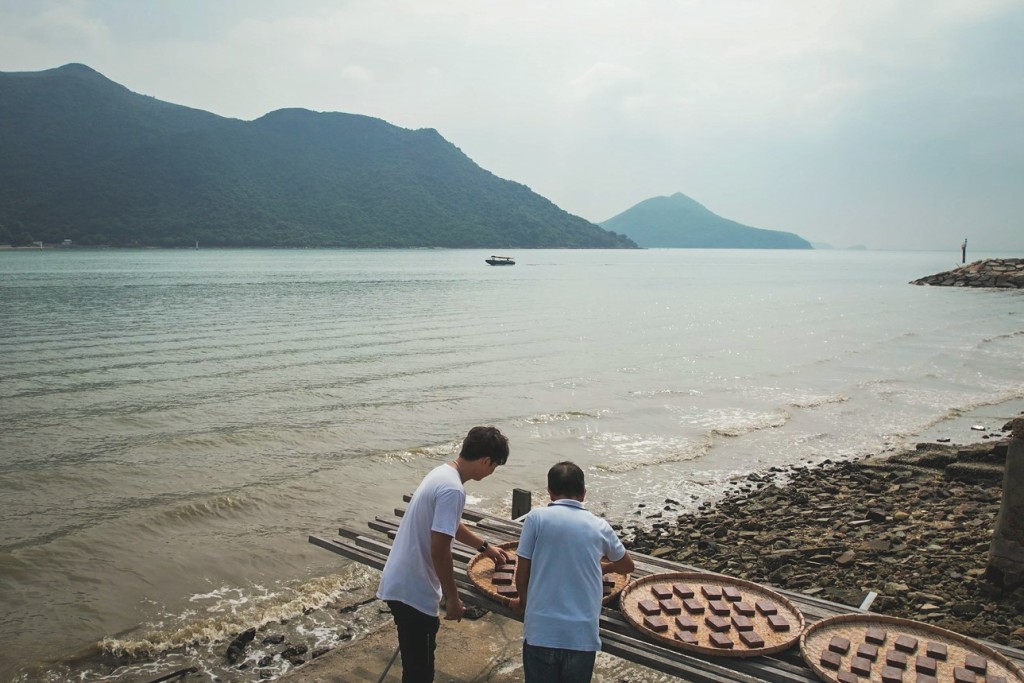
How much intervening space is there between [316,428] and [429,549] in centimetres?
1391

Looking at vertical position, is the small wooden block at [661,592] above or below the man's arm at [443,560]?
below

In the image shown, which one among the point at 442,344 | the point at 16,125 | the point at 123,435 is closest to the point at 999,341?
the point at 442,344

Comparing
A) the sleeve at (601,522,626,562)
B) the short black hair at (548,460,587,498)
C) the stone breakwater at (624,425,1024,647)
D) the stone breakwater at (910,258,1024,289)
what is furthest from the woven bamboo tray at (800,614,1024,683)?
the stone breakwater at (910,258,1024,289)

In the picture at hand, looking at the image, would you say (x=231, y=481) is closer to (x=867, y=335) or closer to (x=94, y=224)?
(x=867, y=335)

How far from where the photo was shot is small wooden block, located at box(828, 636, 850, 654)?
5.09 metres

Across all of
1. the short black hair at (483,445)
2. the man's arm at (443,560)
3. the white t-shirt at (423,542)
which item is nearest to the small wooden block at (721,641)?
the man's arm at (443,560)

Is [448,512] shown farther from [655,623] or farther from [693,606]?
[693,606]

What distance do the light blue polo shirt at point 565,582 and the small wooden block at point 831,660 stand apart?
6.22ft

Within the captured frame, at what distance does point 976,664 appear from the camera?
480 cm

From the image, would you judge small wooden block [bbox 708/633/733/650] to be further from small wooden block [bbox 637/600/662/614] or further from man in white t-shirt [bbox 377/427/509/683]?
man in white t-shirt [bbox 377/427/509/683]

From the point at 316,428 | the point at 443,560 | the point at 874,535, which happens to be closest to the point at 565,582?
the point at 443,560

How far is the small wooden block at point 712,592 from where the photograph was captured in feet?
19.6

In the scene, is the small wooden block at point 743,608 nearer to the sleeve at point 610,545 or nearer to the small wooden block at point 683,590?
the small wooden block at point 683,590

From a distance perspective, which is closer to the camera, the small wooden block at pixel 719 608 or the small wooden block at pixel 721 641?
the small wooden block at pixel 721 641
